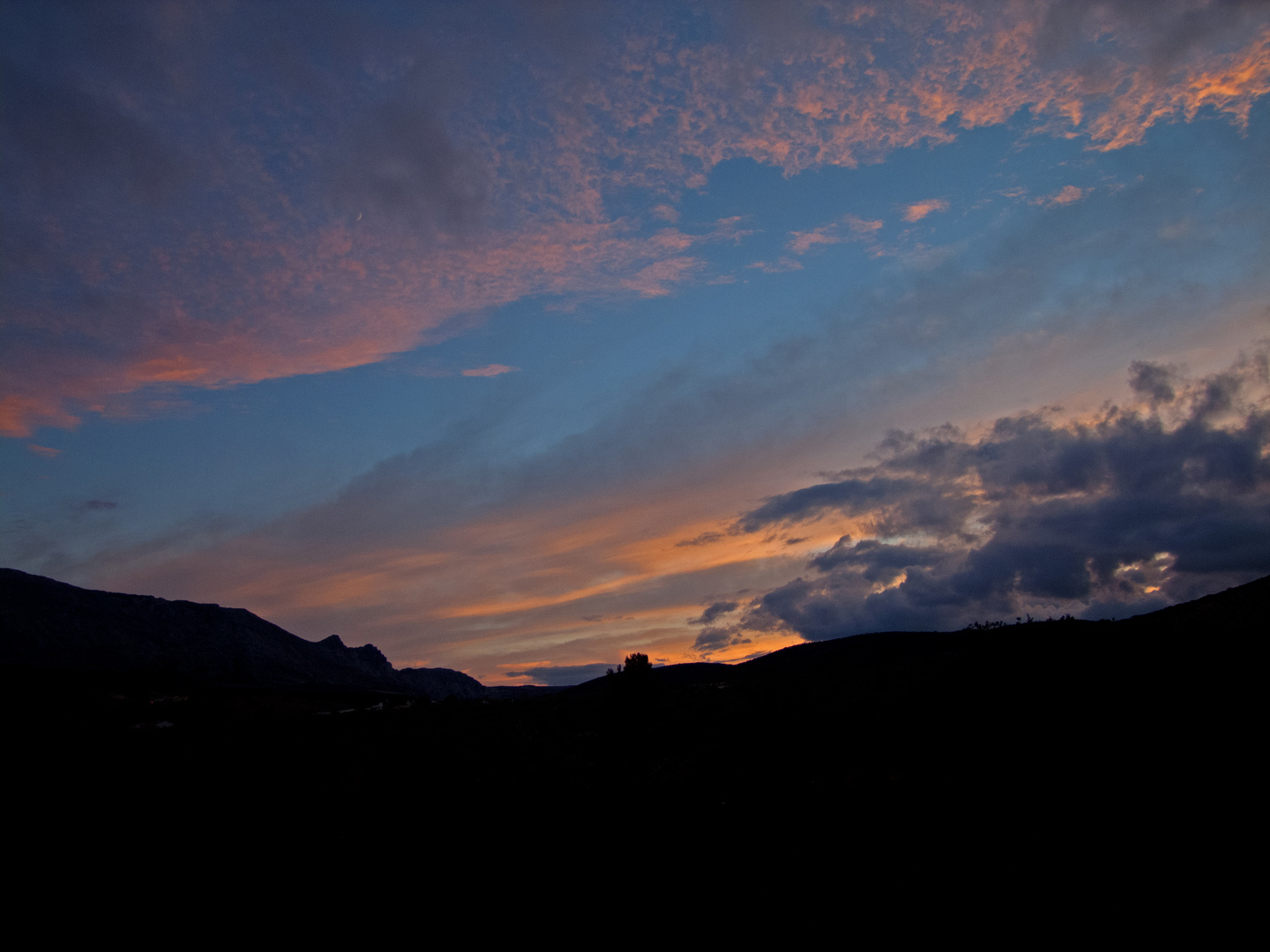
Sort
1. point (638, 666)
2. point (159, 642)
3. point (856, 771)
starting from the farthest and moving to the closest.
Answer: point (159, 642) → point (638, 666) → point (856, 771)

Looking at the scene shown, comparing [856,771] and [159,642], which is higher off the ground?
[159,642]

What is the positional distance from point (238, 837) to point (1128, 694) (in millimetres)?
32023

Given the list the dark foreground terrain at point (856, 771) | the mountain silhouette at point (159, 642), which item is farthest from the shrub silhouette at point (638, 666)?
the mountain silhouette at point (159, 642)

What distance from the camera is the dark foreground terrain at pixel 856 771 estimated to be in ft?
63.9

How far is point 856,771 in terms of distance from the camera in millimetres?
27812

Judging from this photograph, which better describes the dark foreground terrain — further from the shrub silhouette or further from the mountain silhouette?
the mountain silhouette

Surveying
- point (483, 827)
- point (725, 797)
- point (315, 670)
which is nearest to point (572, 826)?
point (483, 827)

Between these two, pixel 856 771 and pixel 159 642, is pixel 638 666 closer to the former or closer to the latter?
pixel 856 771

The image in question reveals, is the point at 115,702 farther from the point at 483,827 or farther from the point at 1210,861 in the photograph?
the point at 1210,861

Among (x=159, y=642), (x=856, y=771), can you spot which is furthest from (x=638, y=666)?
(x=159, y=642)

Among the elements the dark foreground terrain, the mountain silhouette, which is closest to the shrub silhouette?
the dark foreground terrain

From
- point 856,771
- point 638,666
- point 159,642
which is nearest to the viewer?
point 856,771

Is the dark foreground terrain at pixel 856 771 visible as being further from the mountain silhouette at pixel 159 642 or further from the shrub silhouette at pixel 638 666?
the mountain silhouette at pixel 159 642

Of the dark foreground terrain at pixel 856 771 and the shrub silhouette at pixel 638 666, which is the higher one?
the shrub silhouette at pixel 638 666
